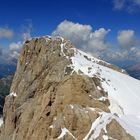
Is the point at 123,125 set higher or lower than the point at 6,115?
lower

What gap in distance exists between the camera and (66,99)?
72.8m

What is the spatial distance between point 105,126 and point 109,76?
4522 centimetres

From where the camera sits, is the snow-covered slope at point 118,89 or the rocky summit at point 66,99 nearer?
the rocky summit at point 66,99

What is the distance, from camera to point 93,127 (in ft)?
189

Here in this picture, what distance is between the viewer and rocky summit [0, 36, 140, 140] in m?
58.0

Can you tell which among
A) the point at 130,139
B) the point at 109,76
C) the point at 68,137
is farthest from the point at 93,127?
the point at 109,76

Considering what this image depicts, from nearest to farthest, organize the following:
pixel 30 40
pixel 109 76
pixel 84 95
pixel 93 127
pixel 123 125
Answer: pixel 123 125, pixel 93 127, pixel 84 95, pixel 109 76, pixel 30 40

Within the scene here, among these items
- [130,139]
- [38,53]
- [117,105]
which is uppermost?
[38,53]

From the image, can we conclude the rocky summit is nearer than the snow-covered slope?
Yes

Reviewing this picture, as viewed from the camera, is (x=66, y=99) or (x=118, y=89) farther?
(x=118, y=89)

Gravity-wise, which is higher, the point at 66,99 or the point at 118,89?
the point at 118,89

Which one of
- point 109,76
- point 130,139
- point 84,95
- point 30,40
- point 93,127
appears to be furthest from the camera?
point 30,40

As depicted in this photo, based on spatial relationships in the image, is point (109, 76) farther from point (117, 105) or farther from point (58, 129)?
point (58, 129)

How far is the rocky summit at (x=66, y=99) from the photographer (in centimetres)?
5797
